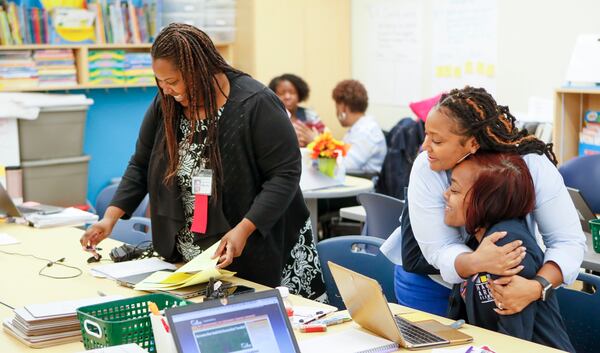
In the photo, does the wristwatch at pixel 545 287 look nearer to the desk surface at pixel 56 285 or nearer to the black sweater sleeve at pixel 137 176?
the desk surface at pixel 56 285

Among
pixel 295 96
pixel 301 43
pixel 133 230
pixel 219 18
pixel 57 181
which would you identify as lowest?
pixel 57 181

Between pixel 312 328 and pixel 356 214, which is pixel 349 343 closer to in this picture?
pixel 312 328

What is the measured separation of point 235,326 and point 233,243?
0.79m

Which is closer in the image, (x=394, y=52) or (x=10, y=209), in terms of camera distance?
(x=10, y=209)

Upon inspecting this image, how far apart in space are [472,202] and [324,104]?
5.09 metres

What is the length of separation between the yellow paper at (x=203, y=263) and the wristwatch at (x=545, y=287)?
3.09ft

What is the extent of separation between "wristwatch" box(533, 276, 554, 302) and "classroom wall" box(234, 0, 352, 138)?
486cm

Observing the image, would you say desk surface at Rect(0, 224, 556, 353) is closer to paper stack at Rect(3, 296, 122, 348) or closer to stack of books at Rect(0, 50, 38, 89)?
paper stack at Rect(3, 296, 122, 348)

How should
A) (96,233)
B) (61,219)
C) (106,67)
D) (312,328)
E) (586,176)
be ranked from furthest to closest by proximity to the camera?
(106,67) < (586,176) < (61,219) < (96,233) < (312,328)

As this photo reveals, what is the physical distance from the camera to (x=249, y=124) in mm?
2850

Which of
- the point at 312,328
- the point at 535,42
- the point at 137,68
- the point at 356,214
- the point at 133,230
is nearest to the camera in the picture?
the point at 312,328

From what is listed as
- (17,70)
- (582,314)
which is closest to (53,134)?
(17,70)

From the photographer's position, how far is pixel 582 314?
262 cm

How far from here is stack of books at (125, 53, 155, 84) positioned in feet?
21.2
